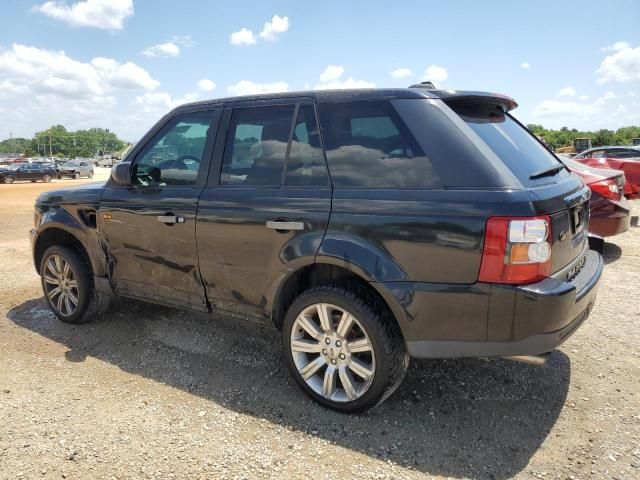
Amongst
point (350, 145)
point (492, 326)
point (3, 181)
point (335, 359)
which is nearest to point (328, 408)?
point (335, 359)

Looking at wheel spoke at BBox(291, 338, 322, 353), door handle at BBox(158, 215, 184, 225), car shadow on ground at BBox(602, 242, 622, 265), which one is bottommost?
car shadow on ground at BBox(602, 242, 622, 265)

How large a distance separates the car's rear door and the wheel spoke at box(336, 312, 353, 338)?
1.32 feet

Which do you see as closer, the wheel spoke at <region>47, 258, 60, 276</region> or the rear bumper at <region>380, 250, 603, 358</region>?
the rear bumper at <region>380, 250, 603, 358</region>

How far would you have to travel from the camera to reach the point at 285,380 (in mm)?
3430

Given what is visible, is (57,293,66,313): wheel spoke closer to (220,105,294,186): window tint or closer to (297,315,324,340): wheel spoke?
(220,105,294,186): window tint

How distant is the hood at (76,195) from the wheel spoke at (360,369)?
8.44ft

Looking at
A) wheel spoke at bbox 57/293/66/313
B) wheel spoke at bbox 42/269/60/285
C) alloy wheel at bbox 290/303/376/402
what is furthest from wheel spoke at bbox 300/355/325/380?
wheel spoke at bbox 42/269/60/285

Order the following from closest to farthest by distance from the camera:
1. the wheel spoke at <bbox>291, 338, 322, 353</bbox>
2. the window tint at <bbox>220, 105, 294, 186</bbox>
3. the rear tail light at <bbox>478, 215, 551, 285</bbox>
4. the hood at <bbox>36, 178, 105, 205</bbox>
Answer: the rear tail light at <bbox>478, 215, 551, 285</bbox>
the wheel spoke at <bbox>291, 338, 322, 353</bbox>
the window tint at <bbox>220, 105, 294, 186</bbox>
the hood at <bbox>36, 178, 105, 205</bbox>

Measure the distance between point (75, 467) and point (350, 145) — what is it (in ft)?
7.59

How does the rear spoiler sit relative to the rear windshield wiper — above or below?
above

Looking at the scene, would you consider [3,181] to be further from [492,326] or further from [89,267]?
[492,326]

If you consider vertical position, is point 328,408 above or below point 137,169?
below

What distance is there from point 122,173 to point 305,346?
204 cm

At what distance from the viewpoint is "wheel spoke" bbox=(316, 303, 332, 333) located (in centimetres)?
295
